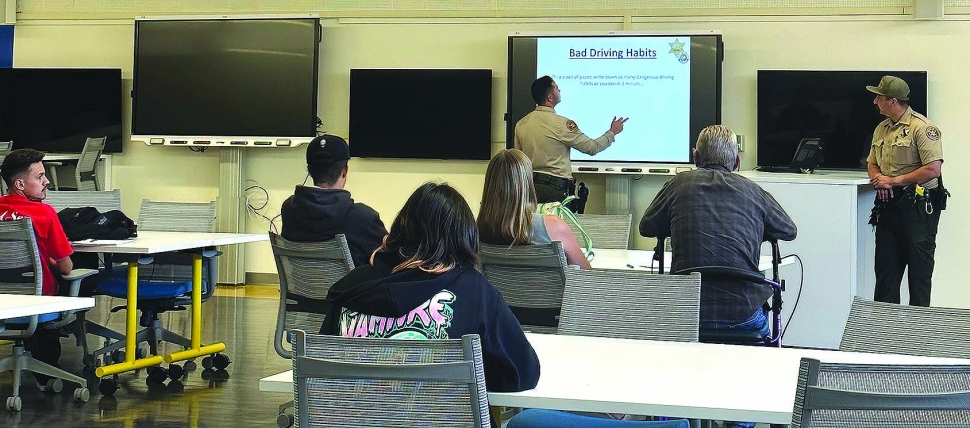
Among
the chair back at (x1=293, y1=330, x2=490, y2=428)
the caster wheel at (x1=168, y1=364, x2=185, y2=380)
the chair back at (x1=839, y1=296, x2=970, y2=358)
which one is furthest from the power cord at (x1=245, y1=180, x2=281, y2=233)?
the chair back at (x1=293, y1=330, x2=490, y2=428)

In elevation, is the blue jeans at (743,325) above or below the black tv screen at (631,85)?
below

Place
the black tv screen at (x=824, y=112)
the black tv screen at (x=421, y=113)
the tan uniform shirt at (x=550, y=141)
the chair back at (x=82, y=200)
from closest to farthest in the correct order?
the chair back at (x=82, y=200) → the tan uniform shirt at (x=550, y=141) → the black tv screen at (x=824, y=112) → the black tv screen at (x=421, y=113)

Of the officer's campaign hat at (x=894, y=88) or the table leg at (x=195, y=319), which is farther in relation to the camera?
the officer's campaign hat at (x=894, y=88)

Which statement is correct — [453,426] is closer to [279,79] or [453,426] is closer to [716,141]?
[716,141]

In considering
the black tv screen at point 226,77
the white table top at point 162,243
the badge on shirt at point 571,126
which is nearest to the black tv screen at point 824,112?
the badge on shirt at point 571,126

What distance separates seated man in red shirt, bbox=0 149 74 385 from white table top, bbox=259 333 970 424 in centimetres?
285

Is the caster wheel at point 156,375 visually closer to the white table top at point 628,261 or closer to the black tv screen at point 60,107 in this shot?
the white table top at point 628,261

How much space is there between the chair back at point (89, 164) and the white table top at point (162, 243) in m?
3.60

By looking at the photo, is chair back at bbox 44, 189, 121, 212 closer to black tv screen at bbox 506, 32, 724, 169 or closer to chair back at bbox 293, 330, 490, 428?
black tv screen at bbox 506, 32, 724, 169

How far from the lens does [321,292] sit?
427 centimetres

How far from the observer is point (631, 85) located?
8305mm

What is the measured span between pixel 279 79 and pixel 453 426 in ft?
24.0

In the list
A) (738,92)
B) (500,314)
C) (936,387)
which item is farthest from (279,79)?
(936,387)

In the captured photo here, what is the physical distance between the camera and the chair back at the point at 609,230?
5.65 metres
